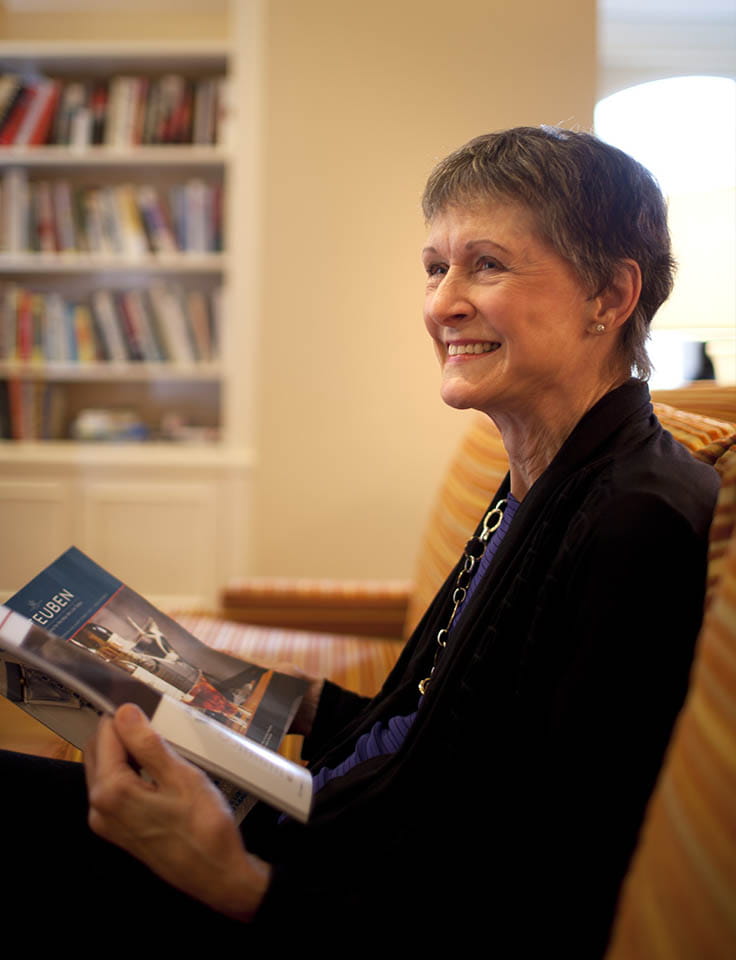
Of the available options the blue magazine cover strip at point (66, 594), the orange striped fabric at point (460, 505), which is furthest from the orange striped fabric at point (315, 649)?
the blue magazine cover strip at point (66, 594)

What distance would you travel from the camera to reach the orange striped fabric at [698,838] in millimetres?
422

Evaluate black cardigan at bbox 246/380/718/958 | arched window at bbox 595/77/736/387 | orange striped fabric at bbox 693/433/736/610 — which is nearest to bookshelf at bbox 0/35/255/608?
arched window at bbox 595/77/736/387

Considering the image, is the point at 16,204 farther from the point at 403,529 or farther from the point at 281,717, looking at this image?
the point at 281,717

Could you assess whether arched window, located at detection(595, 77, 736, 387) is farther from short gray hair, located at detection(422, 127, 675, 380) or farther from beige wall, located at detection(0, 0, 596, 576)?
beige wall, located at detection(0, 0, 596, 576)

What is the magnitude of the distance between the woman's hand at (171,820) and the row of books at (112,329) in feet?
8.72

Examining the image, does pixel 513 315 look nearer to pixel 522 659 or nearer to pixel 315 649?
pixel 522 659

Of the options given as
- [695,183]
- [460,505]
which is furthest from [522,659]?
[695,183]

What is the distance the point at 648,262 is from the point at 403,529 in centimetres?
221

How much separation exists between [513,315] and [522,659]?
379mm

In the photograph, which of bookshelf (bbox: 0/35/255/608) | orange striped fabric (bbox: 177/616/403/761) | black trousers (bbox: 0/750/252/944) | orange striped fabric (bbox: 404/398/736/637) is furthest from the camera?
bookshelf (bbox: 0/35/255/608)

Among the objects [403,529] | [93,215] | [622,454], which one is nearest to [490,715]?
[622,454]

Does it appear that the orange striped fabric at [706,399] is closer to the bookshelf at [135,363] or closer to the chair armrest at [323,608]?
the chair armrest at [323,608]

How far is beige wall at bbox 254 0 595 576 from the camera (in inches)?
111

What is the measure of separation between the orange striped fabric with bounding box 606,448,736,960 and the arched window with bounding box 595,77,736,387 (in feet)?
3.38
